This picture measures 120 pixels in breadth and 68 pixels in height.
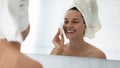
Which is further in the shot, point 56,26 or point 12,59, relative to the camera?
point 56,26

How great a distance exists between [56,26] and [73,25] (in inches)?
4.9

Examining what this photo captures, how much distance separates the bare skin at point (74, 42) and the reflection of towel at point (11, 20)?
1.79 feet

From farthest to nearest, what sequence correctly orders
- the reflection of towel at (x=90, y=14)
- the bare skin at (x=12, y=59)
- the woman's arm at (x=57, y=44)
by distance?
the woman's arm at (x=57, y=44), the reflection of towel at (x=90, y=14), the bare skin at (x=12, y=59)

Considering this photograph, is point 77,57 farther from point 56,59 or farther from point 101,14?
point 101,14

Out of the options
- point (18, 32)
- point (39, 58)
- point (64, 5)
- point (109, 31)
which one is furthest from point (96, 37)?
point (18, 32)

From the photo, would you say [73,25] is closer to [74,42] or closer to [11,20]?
[74,42]

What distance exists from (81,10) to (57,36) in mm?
236

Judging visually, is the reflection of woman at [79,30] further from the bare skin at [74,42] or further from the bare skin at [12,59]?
the bare skin at [12,59]

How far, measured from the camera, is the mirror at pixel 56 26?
1.34m

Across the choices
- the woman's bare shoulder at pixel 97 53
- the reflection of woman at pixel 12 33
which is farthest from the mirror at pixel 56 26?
the reflection of woman at pixel 12 33

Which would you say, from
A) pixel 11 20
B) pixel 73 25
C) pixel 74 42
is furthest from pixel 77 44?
pixel 11 20

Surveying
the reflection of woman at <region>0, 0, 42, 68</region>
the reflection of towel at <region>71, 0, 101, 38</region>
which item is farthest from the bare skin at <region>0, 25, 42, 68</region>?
the reflection of towel at <region>71, 0, 101, 38</region>

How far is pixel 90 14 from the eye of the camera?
4.32 feet

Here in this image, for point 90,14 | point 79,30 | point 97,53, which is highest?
point 90,14
